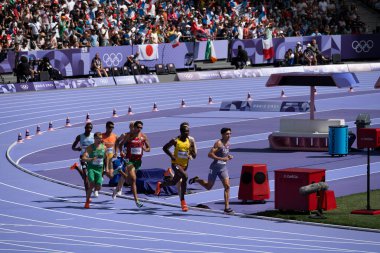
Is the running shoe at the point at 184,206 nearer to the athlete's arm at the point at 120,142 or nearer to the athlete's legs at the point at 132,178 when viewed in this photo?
the athlete's legs at the point at 132,178

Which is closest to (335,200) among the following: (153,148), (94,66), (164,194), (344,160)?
(164,194)

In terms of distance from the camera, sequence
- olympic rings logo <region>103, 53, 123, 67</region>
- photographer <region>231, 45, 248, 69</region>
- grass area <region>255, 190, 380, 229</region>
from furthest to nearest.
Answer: photographer <region>231, 45, 248, 69</region> → olympic rings logo <region>103, 53, 123, 67</region> → grass area <region>255, 190, 380, 229</region>

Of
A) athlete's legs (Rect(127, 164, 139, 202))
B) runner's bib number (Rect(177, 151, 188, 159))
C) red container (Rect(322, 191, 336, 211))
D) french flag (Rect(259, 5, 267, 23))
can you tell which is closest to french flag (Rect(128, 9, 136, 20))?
french flag (Rect(259, 5, 267, 23))

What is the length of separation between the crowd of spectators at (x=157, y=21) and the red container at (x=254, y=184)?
24.8 metres

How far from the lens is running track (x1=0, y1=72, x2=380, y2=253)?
670 inches

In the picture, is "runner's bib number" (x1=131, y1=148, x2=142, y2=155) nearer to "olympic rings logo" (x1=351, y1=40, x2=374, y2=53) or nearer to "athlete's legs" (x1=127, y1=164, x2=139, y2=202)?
"athlete's legs" (x1=127, y1=164, x2=139, y2=202)

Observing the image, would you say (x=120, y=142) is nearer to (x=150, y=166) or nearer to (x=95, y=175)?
(x=95, y=175)

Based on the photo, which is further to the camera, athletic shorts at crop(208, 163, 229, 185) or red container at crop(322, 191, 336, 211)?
athletic shorts at crop(208, 163, 229, 185)

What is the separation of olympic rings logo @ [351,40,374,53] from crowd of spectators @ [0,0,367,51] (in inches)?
49.7

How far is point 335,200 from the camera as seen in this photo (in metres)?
20.4

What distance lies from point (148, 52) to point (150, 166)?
2434 centimetres

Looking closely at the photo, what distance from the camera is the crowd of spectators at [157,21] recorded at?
45844mm

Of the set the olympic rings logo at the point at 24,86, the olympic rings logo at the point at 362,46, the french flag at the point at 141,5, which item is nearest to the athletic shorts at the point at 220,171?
the olympic rings logo at the point at 24,86

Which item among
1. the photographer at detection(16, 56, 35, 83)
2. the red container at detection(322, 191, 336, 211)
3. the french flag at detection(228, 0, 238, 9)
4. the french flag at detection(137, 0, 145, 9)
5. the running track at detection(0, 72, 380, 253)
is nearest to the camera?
the running track at detection(0, 72, 380, 253)
